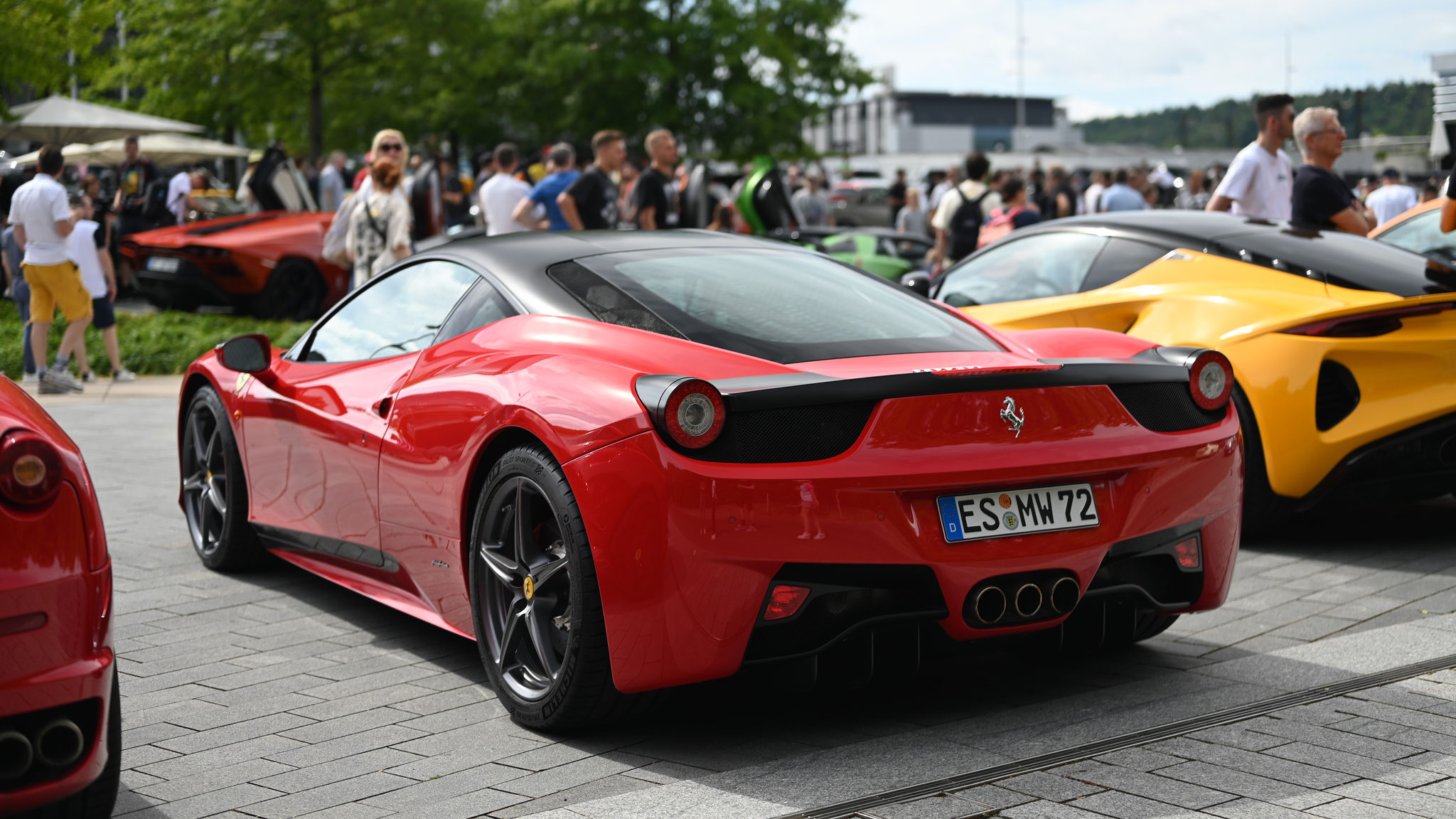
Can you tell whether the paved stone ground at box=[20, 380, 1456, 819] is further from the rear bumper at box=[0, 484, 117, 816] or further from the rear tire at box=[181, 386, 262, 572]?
the rear bumper at box=[0, 484, 117, 816]

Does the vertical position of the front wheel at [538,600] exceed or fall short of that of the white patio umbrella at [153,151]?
it falls short

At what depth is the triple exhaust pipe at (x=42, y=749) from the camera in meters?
2.72

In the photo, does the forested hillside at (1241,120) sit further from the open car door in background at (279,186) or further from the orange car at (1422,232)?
the orange car at (1422,232)

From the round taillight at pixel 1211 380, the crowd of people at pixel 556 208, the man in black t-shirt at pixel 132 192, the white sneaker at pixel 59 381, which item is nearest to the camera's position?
the round taillight at pixel 1211 380

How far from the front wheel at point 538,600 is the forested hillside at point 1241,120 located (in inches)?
3318

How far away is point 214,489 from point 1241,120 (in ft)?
413

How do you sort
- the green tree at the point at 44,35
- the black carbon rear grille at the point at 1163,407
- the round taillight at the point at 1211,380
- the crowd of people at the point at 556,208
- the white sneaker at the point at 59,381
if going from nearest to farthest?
the black carbon rear grille at the point at 1163,407 → the round taillight at the point at 1211,380 → the crowd of people at the point at 556,208 → the white sneaker at the point at 59,381 → the green tree at the point at 44,35

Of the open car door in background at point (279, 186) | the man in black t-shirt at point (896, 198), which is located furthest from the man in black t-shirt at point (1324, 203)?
the man in black t-shirt at point (896, 198)

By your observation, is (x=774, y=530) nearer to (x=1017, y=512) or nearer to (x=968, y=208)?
(x=1017, y=512)

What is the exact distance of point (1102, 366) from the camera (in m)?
3.87

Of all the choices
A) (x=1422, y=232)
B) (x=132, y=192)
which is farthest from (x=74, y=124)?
(x=1422, y=232)

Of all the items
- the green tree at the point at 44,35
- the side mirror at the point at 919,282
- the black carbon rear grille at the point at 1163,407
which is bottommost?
the black carbon rear grille at the point at 1163,407

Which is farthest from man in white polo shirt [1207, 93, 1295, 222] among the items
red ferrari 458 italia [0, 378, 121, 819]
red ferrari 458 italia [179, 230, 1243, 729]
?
red ferrari 458 italia [0, 378, 121, 819]

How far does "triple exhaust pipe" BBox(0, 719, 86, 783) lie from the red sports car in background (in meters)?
12.8
